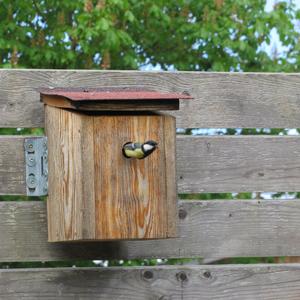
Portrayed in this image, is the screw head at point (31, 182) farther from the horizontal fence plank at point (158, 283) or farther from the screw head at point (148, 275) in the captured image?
the screw head at point (148, 275)

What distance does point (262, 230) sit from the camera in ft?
14.4

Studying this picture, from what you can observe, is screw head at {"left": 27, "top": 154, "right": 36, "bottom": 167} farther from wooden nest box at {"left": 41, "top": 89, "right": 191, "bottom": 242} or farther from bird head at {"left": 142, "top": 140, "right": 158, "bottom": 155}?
bird head at {"left": 142, "top": 140, "right": 158, "bottom": 155}

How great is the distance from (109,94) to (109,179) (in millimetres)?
313

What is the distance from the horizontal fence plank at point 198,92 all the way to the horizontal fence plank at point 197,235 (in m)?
0.33

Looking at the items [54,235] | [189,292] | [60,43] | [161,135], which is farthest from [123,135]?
[60,43]

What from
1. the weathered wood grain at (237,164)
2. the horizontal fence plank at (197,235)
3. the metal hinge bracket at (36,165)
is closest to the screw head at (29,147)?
the metal hinge bracket at (36,165)

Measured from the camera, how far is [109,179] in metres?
3.97

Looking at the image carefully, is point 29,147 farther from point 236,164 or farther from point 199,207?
point 236,164

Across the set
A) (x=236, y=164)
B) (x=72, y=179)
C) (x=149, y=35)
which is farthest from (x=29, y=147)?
(x=149, y=35)

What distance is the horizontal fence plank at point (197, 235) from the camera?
13.9 feet

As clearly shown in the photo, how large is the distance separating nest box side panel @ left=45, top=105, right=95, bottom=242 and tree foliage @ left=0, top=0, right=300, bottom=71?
116 inches

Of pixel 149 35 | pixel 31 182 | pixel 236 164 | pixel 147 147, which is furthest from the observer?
pixel 149 35

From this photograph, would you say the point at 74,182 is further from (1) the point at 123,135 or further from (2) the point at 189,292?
(2) the point at 189,292

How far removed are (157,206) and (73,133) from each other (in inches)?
16.0
